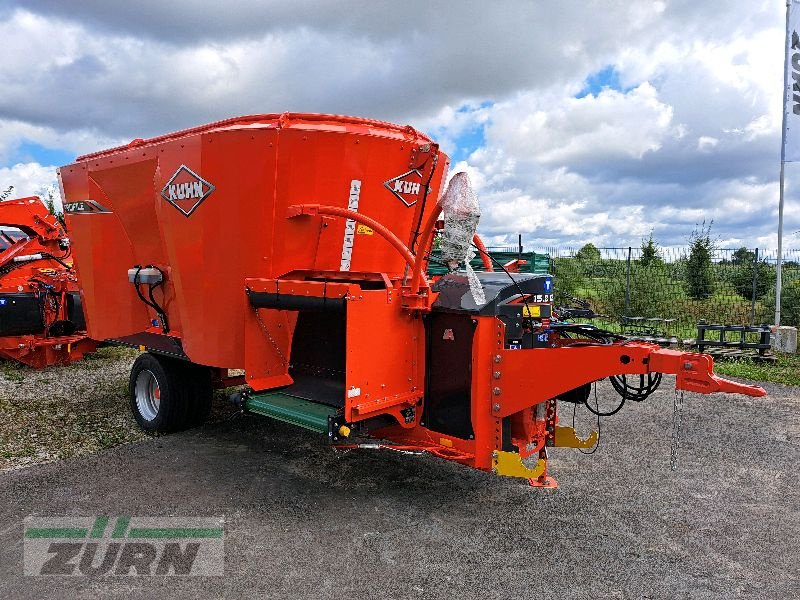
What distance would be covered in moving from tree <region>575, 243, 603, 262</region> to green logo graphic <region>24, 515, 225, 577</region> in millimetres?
12166

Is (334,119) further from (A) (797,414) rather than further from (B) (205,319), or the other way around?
(A) (797,414)

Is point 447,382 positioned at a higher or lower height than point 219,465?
higher

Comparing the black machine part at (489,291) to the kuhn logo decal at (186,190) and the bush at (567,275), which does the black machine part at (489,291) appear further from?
the bush at (567,275)

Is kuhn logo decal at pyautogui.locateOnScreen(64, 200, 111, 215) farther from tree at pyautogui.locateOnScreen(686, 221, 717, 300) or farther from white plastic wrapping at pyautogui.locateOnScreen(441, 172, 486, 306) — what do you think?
tree at pyautogui.locateOnScreen(686, 221, 717, 300)

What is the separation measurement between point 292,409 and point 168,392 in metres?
1.98

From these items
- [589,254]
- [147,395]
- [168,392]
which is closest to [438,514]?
[168,392]

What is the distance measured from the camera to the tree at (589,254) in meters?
14.3

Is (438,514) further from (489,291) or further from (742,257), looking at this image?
(742,257)

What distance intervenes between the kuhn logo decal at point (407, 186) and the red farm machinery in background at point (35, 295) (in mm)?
5986

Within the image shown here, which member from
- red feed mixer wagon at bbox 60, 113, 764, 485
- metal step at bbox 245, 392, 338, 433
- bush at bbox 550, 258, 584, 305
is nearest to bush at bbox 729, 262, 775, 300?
bush at bbox 550, 258, 584, 305

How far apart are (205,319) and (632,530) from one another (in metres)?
3.40

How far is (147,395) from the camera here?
5949 mm

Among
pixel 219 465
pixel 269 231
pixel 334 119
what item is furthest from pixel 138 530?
pixel 334 119

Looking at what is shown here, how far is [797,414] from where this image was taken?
665 cm
